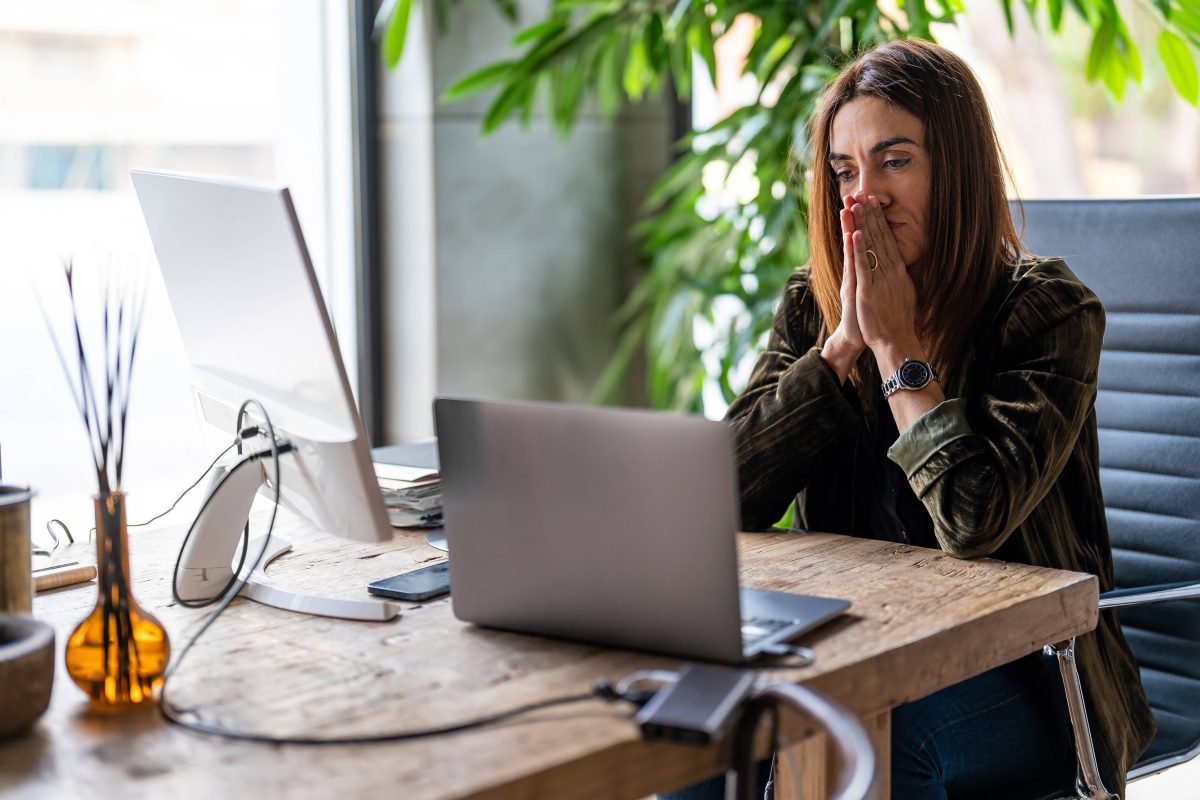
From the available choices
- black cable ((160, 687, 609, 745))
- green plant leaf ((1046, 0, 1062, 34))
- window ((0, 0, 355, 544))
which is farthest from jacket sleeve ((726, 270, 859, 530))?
window ((0, 0, 355, 544))

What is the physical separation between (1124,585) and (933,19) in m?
1.01

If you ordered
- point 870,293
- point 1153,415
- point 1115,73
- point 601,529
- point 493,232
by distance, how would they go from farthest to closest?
point 493,232
point 1115,73
point 1153,415
point 870,293
point 601,529

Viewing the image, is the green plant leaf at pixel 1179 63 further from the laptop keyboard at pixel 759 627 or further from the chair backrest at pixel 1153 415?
the laptop keyboard at pixel 759 627

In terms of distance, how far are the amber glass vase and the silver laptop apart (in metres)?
0.27

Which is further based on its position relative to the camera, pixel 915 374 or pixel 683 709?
pixel 915 374

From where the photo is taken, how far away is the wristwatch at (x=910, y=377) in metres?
1.55

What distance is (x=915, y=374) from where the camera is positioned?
156 cm

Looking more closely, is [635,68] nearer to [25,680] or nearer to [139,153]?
[139,153]

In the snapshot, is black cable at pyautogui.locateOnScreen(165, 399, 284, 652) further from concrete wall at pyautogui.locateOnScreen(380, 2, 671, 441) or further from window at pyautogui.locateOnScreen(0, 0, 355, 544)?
concrete wall at pyautogui.locateOnScreen(380, 2, 671, 441)

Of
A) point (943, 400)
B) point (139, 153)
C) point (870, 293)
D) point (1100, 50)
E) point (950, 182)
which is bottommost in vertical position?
point (943, 400)

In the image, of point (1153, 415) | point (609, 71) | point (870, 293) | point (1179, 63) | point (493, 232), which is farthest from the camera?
point (493, 232)

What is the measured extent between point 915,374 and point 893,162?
0.28 meters

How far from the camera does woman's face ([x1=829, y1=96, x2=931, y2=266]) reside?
1.65 meters

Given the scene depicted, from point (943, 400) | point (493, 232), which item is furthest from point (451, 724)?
point (493, 232)
